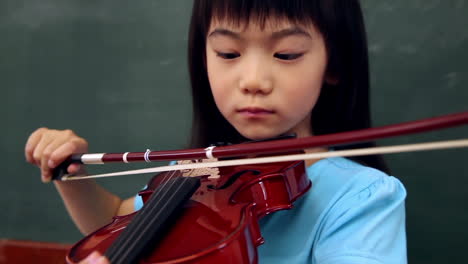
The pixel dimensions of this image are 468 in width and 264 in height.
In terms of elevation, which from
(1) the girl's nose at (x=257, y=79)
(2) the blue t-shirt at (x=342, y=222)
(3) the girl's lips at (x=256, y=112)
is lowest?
(2) the blue t-shirt at (x=342, y=222)

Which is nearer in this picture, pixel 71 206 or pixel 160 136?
pixel 71 206

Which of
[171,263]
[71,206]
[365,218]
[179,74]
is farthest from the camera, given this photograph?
[179,74]

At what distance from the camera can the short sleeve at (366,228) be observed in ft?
1.61

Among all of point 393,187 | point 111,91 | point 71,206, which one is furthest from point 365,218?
point 111,91

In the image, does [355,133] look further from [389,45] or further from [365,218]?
[389,45]

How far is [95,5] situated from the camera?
1.04 meters

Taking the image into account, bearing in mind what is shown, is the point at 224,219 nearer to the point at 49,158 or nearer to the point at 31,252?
the point at 49,158

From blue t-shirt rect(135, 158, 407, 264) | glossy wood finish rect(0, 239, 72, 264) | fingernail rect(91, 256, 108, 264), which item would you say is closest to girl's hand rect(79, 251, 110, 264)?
fingernail rect(91, 256, 108, 264)

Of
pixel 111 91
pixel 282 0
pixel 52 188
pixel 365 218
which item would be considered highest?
pixel 282 0

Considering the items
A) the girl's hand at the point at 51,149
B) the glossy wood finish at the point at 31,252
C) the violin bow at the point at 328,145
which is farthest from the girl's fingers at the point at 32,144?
the glossy wood finish at the point at 31,252

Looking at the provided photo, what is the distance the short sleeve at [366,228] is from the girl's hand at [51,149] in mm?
405

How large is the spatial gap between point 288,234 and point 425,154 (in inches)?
15.1

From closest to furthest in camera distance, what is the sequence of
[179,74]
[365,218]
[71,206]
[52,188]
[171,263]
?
[171,263], [365,218], [71,206], [179,74], [52,188]

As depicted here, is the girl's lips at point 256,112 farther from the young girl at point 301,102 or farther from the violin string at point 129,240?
the violin string at point 129,240
